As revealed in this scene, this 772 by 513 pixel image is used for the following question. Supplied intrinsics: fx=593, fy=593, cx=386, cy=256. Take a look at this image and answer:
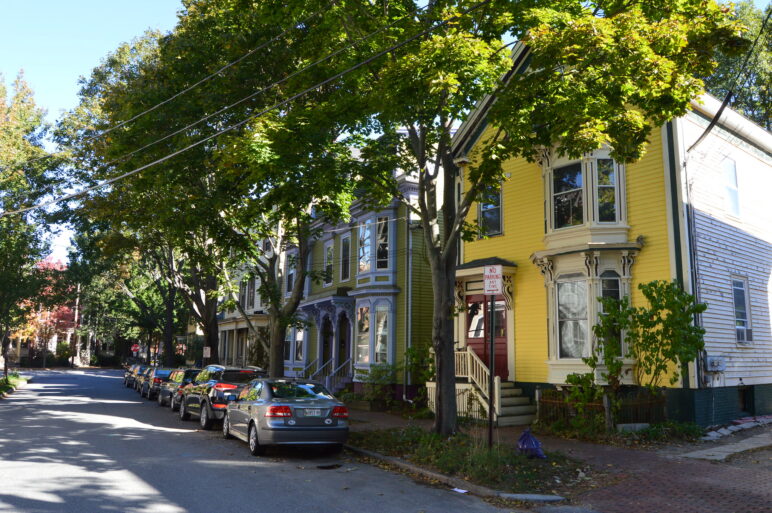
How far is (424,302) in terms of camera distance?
888 inches

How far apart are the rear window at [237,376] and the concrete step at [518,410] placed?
696cm

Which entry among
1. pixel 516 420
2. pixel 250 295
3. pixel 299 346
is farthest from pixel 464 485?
pixel 250 295

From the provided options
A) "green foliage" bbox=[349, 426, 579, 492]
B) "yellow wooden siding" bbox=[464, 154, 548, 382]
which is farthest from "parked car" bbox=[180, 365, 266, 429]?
"yellow wooden siding" bbox=[464, 154, 548, 382]

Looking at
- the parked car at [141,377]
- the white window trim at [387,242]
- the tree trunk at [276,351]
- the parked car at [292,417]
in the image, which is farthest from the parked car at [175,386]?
the parked car at [292,417]

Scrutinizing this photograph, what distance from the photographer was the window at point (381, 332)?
22.8 metres

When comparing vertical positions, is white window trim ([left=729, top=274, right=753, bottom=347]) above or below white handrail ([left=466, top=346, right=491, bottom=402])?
above

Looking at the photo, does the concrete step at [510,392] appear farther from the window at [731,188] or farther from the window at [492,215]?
the window at [731,188]

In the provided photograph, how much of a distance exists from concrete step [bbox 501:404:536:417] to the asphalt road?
5.48 metres

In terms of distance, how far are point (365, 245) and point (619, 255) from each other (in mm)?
11976

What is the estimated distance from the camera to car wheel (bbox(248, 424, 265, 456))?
11.1 meters

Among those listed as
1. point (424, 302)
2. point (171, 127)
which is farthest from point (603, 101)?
point (424, 302)

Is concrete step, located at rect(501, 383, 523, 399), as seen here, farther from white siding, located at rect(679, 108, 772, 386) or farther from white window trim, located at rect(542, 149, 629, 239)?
white siding, located at rect(679, 108, 772, 386)

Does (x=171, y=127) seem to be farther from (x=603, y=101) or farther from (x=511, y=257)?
(x=603, y=101)

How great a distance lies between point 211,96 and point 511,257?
933 cm
